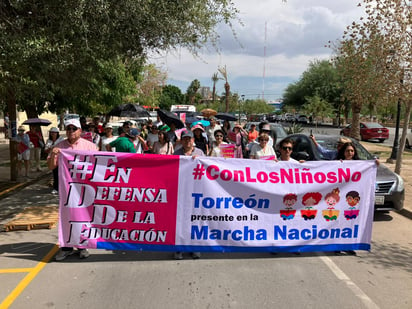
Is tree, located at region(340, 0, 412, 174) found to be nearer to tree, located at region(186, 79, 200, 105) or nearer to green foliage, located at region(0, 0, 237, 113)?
green foliage, located at region(0, 0, 237, 113)

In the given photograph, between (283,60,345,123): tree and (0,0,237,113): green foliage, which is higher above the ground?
(283,60,345,123): tree

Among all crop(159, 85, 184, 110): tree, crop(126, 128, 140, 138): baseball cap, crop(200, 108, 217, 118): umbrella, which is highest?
crop(159, 85, 184, 110): tree

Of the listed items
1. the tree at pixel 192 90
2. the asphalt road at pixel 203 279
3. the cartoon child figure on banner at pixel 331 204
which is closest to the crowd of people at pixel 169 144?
the asphalt road at pixel 203 279

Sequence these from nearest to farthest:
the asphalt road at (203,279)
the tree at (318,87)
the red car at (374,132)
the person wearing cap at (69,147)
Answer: the asphalt road at (203,279) < the person wearing cap at (69,147) < the red car at (374,132) < the tree at (318,87)

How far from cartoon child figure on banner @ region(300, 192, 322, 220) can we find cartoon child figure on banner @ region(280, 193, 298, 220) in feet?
0.43

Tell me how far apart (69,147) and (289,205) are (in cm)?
320

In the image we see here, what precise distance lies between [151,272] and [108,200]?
3.59 feet

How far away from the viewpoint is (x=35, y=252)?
4.95 meters

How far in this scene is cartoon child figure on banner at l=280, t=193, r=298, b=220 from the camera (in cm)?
480

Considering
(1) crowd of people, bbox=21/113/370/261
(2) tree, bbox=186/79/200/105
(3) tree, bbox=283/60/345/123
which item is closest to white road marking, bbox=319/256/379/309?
(1) crowd of people, bbox=21/113/370/261

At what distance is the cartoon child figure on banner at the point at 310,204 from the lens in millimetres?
4844

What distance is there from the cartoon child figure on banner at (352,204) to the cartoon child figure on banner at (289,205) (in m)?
0.76

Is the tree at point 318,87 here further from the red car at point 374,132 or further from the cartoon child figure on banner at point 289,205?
the cartoon child figure on banner at point 289,205

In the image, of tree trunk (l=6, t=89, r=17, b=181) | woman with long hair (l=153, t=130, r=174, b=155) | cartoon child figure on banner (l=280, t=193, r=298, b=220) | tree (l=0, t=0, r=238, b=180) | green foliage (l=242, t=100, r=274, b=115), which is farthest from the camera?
green foliage (l=242, t=100, r=274, b=115)
